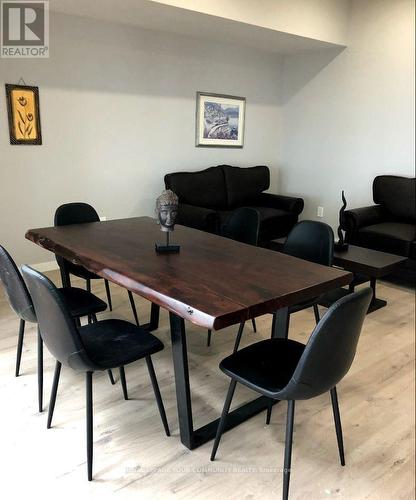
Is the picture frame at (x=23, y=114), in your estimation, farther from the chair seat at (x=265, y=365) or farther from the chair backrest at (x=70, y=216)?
the chair seat at (x=265, y=365)

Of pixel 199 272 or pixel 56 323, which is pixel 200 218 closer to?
pixel 199 272

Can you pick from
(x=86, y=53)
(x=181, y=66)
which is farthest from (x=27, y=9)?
(x=181, y=66)

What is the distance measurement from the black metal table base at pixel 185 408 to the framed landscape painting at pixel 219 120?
344 centimetres

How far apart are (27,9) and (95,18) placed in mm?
600

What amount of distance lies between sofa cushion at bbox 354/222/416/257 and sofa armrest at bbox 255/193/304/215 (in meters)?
0.93

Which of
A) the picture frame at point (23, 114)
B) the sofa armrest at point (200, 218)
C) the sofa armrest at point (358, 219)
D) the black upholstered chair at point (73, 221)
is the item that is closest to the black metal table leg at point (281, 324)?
the black upholstered chair at point (73, 221)

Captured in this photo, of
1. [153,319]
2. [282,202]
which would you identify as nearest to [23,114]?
[153,319]

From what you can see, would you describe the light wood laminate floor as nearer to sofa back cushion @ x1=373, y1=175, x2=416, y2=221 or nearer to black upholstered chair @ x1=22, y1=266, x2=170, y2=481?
black upholstered chair @ x1=22, y1=266, x2=170, y2=481

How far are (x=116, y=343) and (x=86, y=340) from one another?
13 centimetres

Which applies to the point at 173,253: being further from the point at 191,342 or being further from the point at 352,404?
the point at 352,404

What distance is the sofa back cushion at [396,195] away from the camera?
14.0 ft

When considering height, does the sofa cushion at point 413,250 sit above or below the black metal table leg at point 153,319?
above

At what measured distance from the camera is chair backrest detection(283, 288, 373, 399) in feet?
4.50

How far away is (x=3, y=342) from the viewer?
2.73 meters
